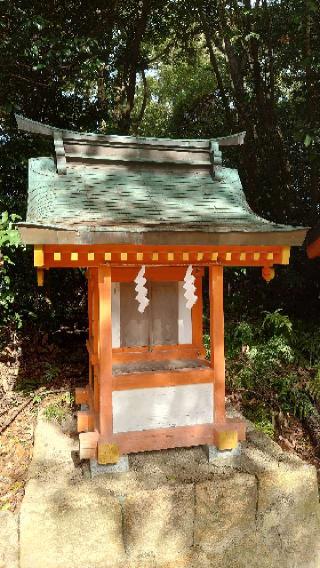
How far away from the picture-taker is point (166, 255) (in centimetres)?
448

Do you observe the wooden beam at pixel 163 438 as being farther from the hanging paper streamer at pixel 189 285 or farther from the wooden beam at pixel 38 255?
the wooden beam at pixel 38 255

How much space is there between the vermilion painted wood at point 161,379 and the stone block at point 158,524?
111 centimetres

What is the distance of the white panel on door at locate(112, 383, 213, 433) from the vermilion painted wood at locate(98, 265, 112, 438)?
0.49ft

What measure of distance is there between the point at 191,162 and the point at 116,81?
7.29 metres

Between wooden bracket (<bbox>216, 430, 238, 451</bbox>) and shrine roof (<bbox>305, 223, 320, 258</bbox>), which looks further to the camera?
shrine roof (<bbox>305, 223, 320, 258</bbox>)

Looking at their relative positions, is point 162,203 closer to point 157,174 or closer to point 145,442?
point 157,174

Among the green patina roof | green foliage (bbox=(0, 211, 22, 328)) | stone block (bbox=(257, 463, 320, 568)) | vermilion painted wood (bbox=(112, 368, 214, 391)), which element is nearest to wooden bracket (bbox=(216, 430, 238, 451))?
stone block (bbox=(257, 463, 320, 568))

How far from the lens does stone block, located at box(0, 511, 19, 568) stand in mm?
4215

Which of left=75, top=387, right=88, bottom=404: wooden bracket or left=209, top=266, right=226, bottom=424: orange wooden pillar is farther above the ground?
left=209, top=266, right=226, bottom=424: orange wooden pillar

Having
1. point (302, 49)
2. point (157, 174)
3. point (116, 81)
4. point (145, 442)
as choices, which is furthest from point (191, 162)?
point (116, 81)

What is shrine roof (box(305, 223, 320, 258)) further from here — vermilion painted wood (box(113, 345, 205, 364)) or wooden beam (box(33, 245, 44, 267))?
wooden beam (box(33, 245, 44, 267))

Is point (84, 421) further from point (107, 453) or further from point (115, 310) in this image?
point (115, 310)

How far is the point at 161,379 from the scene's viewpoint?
4805 mm

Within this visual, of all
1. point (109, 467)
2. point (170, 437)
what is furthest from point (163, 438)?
point (109, 467)
